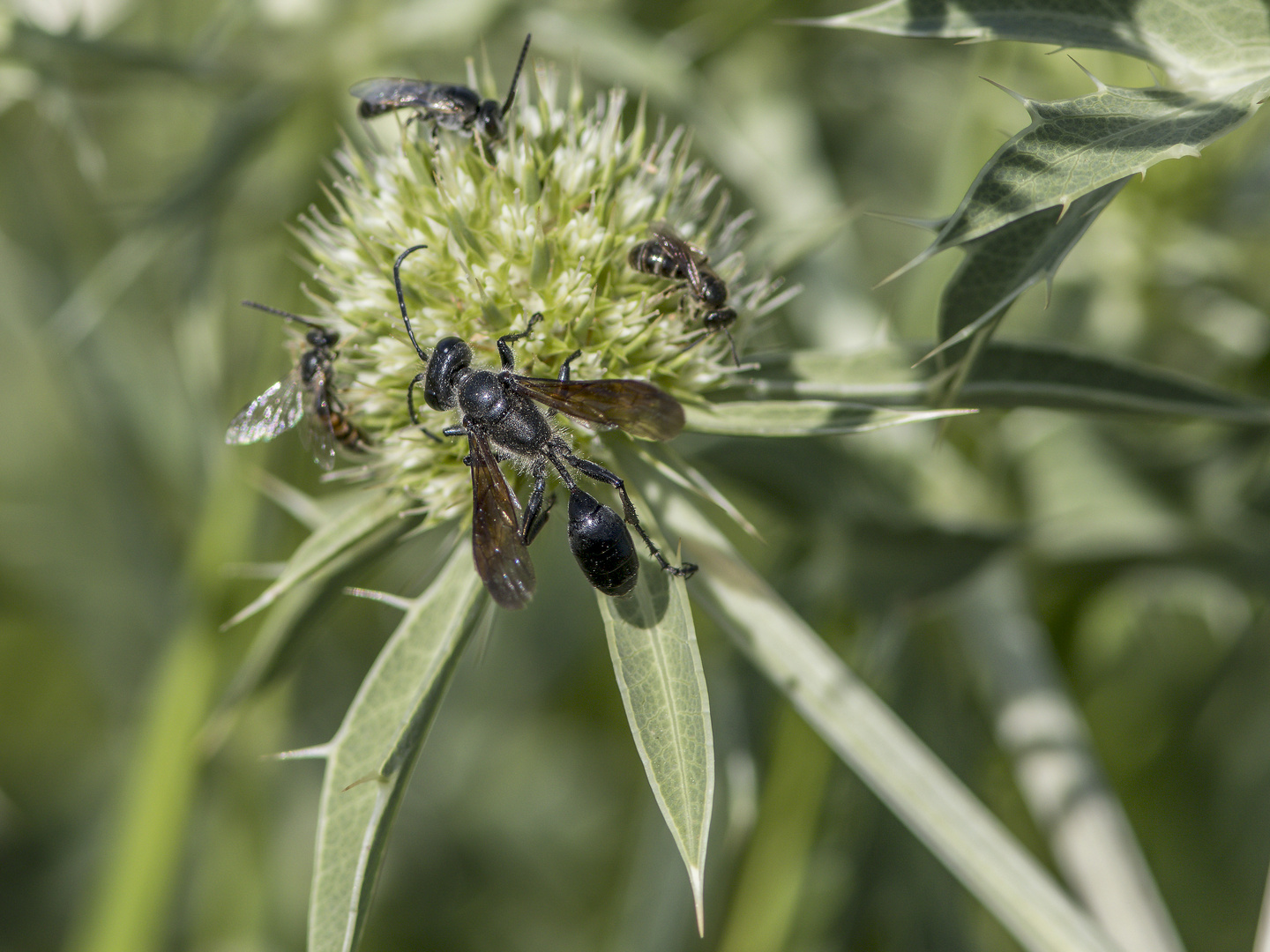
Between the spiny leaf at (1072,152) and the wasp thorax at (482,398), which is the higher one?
the spiny leaf at (1072,152)

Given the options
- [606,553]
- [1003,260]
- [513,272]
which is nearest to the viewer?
[1003,260]

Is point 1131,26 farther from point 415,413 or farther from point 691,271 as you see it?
point 415,413

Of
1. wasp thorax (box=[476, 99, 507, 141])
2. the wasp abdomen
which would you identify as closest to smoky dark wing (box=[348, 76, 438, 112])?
wasp thorax (box=[476, 99, 507, 141])

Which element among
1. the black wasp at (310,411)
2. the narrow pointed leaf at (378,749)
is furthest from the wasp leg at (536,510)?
the black wasp at (310,411)

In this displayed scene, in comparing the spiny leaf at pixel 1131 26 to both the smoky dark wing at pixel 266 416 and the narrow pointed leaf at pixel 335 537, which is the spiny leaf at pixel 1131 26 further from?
the smoky dark wing at pixel 266 416

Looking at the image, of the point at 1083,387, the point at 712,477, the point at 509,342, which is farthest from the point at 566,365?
the point at 1083,387

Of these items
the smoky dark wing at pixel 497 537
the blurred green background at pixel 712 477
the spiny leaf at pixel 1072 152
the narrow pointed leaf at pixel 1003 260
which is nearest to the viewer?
the spiny leaf at pixel 1072 152
